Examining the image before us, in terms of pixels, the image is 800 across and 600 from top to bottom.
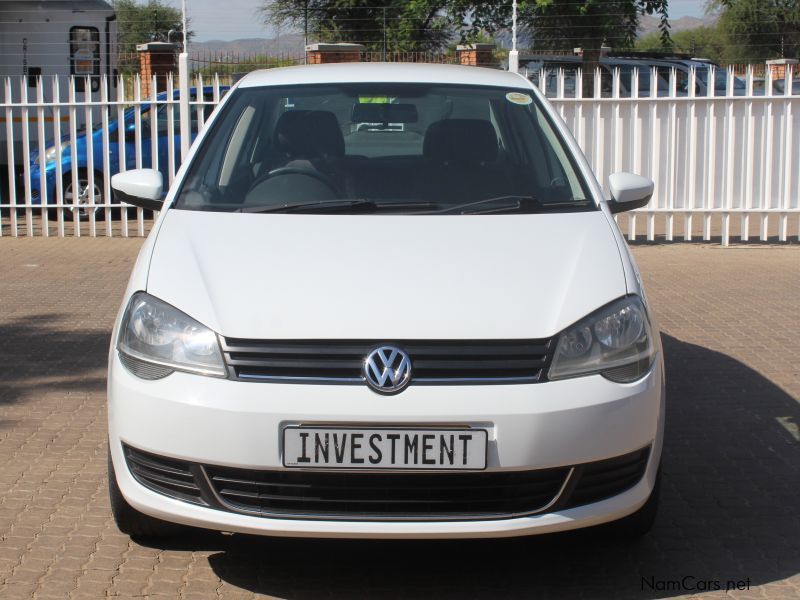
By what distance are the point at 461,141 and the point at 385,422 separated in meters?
1.94

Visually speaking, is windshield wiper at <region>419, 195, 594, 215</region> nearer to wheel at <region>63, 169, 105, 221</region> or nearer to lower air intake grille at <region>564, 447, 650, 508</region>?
lower air intake grille at <region>564, 447, 650, 508</region>

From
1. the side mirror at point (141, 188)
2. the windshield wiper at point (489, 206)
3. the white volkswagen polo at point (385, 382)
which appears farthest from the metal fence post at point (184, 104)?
the white volkswagen polo at point (385, 382)

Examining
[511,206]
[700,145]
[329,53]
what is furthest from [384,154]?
[329,53]

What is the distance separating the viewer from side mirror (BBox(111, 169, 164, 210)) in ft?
15.8

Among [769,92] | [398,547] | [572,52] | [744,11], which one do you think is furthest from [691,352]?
[744,11]

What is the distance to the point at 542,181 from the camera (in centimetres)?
477

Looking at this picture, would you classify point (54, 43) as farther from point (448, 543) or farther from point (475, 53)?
point (448, 543)

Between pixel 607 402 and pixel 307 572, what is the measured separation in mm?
1170

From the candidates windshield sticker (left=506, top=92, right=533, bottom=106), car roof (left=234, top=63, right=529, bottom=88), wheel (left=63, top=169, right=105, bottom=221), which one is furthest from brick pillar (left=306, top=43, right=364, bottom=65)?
windshield sticker (left=506, top=92, right=533, bottom=106)

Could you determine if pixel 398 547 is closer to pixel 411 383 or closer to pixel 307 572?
pixel 307 572

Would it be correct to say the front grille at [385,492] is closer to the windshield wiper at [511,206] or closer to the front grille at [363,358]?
the front grille at [363,358]

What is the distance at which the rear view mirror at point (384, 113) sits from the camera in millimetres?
5055

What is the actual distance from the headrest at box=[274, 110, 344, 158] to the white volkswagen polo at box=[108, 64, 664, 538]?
79 cm

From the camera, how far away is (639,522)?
393cm
